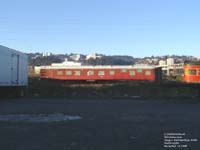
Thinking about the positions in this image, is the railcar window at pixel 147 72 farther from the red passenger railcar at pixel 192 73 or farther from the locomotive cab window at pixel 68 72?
the red passenger railcar at pixel 192 73

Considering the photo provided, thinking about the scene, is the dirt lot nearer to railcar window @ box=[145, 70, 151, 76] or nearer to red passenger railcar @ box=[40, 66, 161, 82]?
red passenger railcar @ box=[40, 66, 161, 82]

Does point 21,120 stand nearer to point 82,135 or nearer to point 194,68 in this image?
point 82,135

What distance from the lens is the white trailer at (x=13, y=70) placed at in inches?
1367

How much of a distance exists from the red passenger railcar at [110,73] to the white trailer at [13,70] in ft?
104

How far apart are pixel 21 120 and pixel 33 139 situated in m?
5.61

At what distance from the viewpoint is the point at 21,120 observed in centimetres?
1889

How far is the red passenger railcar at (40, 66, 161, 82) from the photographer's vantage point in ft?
246

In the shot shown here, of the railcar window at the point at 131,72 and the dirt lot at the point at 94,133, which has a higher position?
the railcar window at the point at 131,72

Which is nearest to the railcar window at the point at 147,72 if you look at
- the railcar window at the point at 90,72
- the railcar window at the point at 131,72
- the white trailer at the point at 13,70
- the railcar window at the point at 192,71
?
the railcar window at the point at 131,72

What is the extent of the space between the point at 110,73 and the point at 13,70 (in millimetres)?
38522

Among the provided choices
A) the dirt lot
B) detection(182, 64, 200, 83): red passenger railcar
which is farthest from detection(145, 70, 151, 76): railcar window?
the dirt lot

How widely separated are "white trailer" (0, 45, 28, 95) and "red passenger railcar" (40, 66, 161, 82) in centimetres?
3170

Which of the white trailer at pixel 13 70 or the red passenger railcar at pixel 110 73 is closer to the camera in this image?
the white trailer at pixel 13 70

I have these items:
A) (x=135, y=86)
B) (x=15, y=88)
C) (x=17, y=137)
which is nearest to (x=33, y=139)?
(x=17, y=137)
